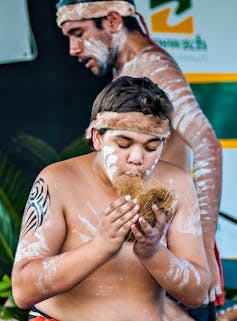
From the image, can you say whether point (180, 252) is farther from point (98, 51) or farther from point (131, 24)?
point (131, 24)

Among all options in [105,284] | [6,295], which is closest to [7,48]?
[6,295]

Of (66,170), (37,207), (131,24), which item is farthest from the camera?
(131,24)

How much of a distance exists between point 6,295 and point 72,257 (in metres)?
1.32

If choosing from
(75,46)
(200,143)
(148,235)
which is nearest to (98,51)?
(75,46)

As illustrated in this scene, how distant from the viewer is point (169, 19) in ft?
13.4

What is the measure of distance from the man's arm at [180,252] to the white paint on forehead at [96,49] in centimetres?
116

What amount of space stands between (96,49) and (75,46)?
0.38 feet

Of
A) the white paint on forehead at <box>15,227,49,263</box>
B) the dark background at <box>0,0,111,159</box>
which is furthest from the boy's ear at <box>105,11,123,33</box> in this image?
the white paint on forehead at <box>15,227,49,263</box>

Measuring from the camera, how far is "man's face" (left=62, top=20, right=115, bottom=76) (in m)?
3.89

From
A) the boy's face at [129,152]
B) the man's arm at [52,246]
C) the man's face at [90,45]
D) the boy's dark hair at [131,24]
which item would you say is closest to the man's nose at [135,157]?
the boy's face at [129,152]

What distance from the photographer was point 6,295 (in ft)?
12.5

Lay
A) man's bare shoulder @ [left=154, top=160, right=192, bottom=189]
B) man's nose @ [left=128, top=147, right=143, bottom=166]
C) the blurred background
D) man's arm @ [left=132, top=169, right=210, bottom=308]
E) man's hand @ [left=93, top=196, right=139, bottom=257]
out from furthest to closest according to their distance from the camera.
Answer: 1. the blurred background
2. man's bare shoulder @ [left=154, top=160, right=192, bottom=189]
3. man's nose @ [left=128, top=147, right=143, bottom=166]
4. man's arm @ [left=132, top=169, right=210, bottom=308]
5. man's hand @ [left=93, top=196, right=139, bottom=257]

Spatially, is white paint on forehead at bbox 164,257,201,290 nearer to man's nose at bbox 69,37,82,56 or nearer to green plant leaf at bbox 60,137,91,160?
green plant leaf at bbox 60,137,91,160

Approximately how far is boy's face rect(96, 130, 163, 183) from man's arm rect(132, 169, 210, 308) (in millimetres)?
243
